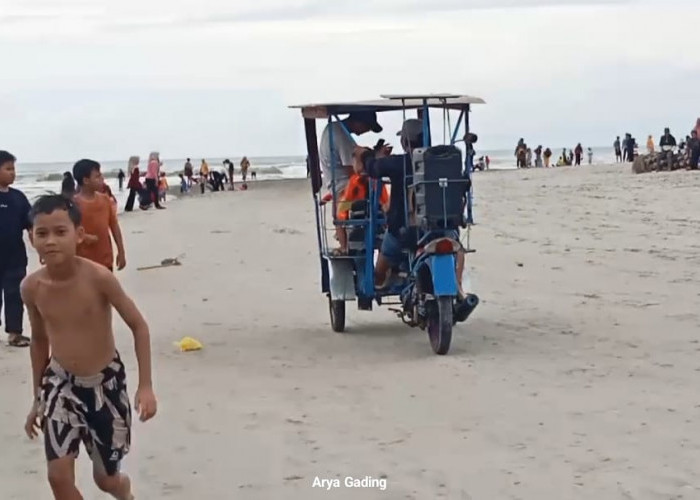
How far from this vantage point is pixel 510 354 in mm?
8727

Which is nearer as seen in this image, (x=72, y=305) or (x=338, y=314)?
(x=72, y=305)

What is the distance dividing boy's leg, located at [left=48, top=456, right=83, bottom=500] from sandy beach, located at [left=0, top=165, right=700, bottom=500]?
930mm

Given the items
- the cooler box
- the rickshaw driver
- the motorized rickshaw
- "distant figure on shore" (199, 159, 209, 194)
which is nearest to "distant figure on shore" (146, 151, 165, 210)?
"distant figure on shore" (199, 159, 209, 194)

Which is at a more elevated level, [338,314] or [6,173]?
[6,173]

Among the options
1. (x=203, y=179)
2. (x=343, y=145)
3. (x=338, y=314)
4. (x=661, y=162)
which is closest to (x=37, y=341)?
(x=343, y=145)

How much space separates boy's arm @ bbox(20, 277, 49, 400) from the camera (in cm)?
491

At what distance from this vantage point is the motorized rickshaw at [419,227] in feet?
→ 28.4

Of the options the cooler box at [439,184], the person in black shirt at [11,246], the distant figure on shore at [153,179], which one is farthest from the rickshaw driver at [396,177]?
the distant figure on shore at [153,179]

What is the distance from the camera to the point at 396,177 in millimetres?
9109

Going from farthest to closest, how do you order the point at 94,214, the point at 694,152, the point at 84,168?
the point at 694,152, the point at 94,214, the point at 84,168

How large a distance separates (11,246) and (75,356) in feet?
16.0

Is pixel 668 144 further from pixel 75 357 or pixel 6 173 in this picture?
pixel 75 357

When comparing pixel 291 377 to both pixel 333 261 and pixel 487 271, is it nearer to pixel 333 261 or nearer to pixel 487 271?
pixel 333 261

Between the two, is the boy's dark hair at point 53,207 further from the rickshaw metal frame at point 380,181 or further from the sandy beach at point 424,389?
the rickshaw metal frame at point 380,181
